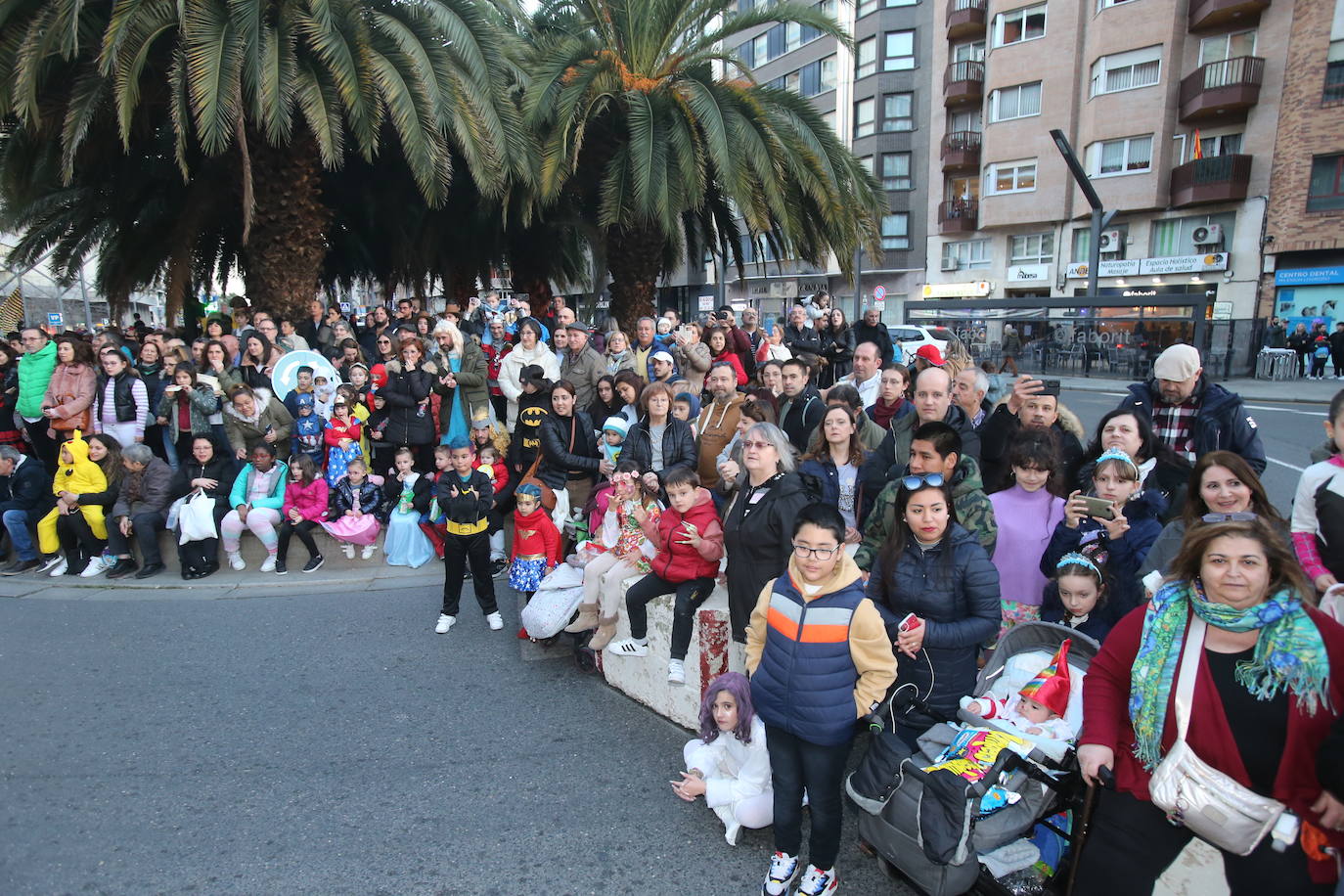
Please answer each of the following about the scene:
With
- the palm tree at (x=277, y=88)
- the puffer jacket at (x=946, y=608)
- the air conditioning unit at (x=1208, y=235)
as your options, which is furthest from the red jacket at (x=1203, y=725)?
the air conditioning unit at (x=1208, y=235)

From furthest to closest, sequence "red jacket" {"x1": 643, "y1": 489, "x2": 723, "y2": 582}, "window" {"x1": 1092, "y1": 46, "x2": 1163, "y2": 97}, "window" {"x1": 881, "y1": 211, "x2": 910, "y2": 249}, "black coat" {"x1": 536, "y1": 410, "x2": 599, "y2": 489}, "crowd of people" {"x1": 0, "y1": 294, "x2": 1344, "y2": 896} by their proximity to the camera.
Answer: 1. "window" {"x1": 881, "y1": 211, "x2": 910, "y2": 249}
2. "window" {"x1": 1092, "y1": 46, "x2": 1163, "y2": 97}
3. "black coat" {"x1": 536, "y1": 410, "x2": 599, "y2": 489}
4. "red jacket" {"x1": 643, "y1": 489, "x2": 723, "y2": 582}
5. "crowd of people" {"x1": 0, "y1": 294, "x2": 1344, "y2": 896}

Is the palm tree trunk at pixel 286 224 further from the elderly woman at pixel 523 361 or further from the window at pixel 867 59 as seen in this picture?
the window at pixel 867 59

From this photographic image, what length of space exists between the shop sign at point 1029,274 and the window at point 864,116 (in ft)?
37.1

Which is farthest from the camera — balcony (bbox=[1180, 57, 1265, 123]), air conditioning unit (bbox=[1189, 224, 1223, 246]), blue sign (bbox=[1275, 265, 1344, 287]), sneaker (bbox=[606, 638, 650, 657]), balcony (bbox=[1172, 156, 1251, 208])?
air conditioning unit (bbox=[1189, 224, 1223, 246])

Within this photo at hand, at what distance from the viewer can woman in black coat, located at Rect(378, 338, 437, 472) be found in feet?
25.2

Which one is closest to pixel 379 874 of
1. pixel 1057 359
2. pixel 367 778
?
pixel 367 778

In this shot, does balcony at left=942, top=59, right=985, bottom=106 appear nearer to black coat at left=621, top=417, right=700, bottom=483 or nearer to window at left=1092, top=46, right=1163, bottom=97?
window at left=1092, top=46, right=1163, bottom=97

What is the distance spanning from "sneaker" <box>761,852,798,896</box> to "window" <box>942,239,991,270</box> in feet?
114

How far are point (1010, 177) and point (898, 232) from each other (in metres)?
8.26

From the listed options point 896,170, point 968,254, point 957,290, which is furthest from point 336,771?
point 896,170

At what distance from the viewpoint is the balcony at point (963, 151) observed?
33.3 meters

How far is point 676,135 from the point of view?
10.6 meters

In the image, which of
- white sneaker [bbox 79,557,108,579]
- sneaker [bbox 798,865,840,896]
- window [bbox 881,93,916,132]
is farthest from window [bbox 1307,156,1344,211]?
white sneaker [bbox 79,557,108,579]

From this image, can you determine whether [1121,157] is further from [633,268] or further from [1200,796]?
[1200,796]
